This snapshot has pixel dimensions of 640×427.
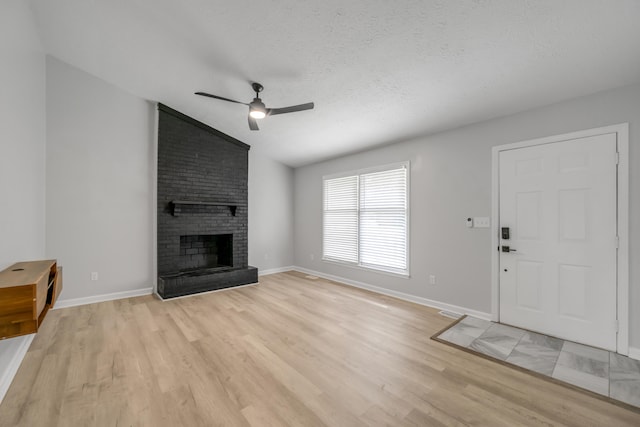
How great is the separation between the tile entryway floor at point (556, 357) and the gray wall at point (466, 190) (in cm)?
35

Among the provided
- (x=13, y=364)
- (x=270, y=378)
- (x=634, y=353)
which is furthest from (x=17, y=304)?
(x=634, y=353)

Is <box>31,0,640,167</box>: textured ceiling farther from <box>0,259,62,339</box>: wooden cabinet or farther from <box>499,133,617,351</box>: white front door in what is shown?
<box>0,259,62,339</box>: wooden cabinet

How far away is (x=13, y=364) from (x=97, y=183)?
267 cm

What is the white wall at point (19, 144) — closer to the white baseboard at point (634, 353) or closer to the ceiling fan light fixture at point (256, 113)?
the ceiling fan light fixture at point (256, 113)

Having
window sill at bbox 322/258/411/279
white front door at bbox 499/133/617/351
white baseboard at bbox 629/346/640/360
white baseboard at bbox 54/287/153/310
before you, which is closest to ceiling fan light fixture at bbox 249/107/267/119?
white front door at bbox 499/133/617/351

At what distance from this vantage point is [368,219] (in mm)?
4777

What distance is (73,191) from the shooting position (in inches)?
149

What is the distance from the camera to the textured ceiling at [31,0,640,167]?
6.49 feet

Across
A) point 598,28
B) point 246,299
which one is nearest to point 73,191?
point 246,299

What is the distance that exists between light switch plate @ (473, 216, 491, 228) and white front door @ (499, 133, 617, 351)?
144mm

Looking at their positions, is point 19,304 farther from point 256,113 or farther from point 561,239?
point 561,239

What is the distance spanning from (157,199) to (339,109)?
3.35 metres

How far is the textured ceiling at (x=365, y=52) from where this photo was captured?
1.98 metres

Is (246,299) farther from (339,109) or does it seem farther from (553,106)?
(553,106)
